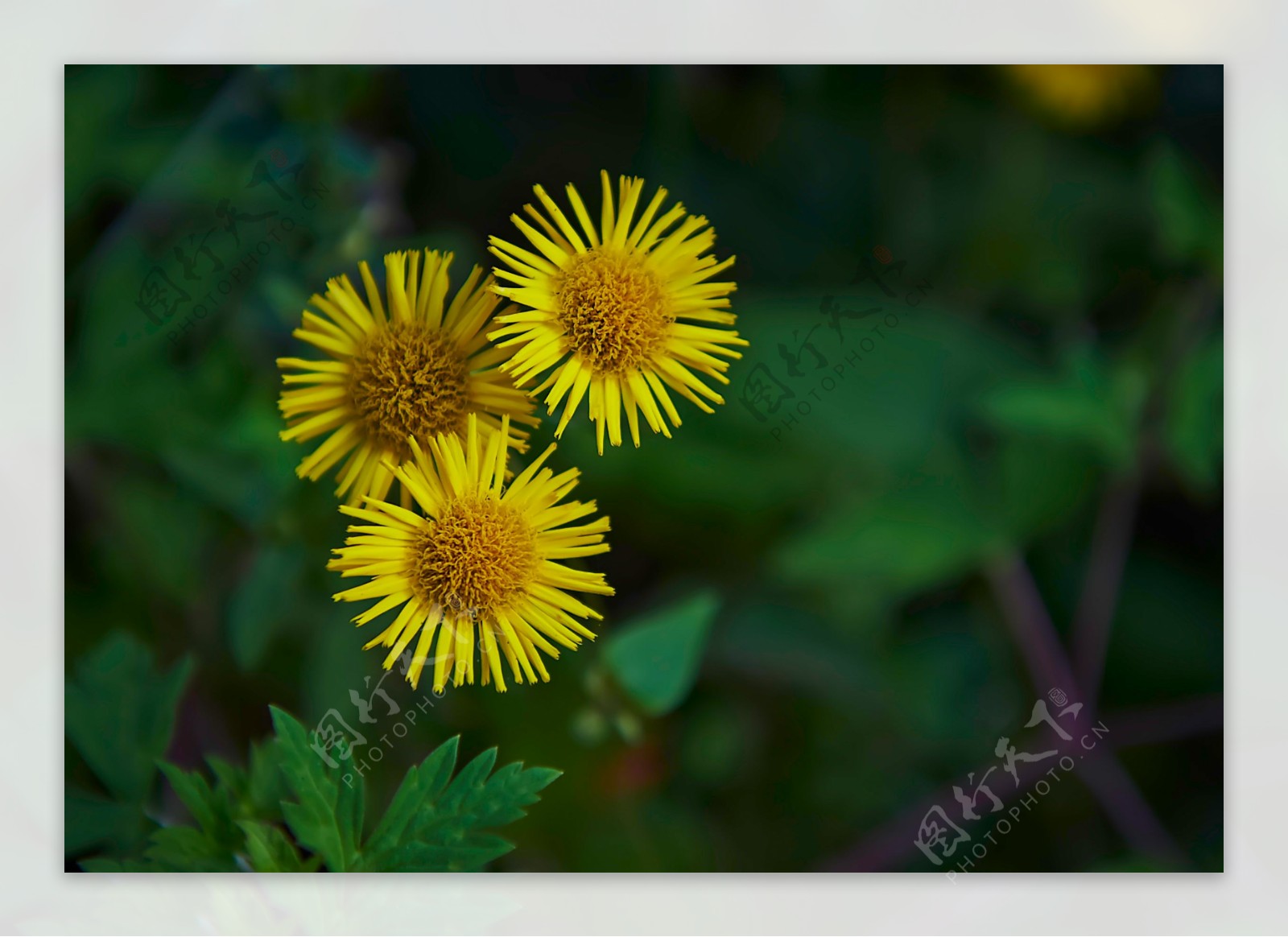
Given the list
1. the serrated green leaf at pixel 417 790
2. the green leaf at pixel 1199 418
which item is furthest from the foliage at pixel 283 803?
the green leaf at pixel 1199 418

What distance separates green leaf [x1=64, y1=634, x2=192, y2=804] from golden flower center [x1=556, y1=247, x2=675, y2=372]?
607 mm

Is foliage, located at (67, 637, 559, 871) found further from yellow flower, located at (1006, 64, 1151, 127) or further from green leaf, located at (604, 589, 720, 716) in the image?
yellow flower, located at (1006, 64, 1151, 127)

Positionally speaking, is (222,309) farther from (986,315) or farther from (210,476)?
(986,315)

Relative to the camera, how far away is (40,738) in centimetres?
90

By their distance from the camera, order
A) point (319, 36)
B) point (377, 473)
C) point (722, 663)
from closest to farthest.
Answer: point (377, 473)
point (319, 36)
point (722, 663)

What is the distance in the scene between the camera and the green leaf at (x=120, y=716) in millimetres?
901

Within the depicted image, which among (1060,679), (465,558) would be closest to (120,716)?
(465,558)

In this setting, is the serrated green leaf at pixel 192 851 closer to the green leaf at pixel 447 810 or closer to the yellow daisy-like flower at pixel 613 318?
the green leaf at pixel 447 810

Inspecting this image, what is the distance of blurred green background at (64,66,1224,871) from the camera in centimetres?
90

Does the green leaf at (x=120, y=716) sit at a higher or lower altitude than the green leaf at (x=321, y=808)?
higher

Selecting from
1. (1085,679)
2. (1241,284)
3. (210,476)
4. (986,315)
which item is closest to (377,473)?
(210,476)

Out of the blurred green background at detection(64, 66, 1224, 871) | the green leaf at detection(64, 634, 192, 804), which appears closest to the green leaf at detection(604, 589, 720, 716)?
the blurred green background at detection(64, 66, 1224, 871)

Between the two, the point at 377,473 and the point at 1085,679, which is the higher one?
the point at 377,473

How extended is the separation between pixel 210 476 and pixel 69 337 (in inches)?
7.9
